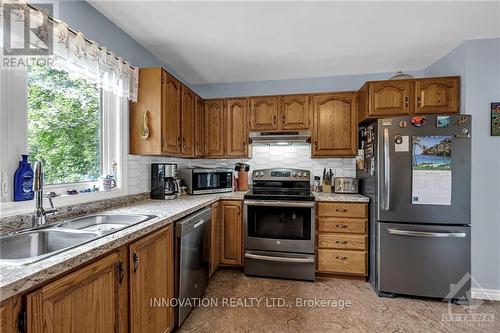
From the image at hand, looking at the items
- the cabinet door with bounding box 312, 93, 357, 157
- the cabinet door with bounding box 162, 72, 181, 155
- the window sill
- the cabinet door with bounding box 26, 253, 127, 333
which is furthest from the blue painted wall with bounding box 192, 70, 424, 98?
the cabinet door with bounding box 26, 253, 127, 333

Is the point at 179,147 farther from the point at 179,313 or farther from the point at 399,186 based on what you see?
the point at 399,186

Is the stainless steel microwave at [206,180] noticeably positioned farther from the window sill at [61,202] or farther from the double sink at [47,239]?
the double sink at [47,239]

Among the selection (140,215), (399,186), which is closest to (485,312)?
(399,186)

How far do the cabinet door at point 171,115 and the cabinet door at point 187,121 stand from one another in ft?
0.30

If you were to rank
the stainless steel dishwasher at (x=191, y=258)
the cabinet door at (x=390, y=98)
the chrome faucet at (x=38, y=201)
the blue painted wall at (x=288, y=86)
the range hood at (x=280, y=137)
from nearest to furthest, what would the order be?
1. the chrome faucet at (x=38, y=201)
2. the stainless steel dishwasher at (x=191, y=258)
3. the cabinet door at (x=390, y=98)
4. the range hood at (x=280, y=137)
5. the blue painted wall at (x=288, y=86)

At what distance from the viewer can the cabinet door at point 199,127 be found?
3.06m

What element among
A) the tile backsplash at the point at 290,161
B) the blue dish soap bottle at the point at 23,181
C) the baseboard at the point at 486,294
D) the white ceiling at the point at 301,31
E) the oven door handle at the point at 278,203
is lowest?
the baseboard at the point at 486,294

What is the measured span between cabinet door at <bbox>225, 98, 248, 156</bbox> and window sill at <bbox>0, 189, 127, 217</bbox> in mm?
1501

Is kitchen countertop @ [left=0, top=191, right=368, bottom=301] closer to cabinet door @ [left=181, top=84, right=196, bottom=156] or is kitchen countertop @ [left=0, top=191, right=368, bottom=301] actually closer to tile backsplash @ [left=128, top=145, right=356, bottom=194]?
cabinet door @ [left=181, top=84, right=196, bottom=156]

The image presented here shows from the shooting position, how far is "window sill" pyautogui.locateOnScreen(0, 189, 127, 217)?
4.22 ft

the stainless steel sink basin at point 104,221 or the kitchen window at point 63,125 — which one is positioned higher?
the kitchen window at point 63,125

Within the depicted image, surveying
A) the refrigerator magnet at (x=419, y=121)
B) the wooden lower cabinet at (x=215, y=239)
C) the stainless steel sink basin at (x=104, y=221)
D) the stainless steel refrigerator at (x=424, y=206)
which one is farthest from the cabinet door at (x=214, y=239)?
the refrigerator magnet at (x=419, y=121)

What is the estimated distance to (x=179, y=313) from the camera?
1.77m

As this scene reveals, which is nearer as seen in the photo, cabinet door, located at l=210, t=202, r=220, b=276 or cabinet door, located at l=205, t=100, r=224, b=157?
cabinet door, located at l=210, t=202, r=220, b=276
